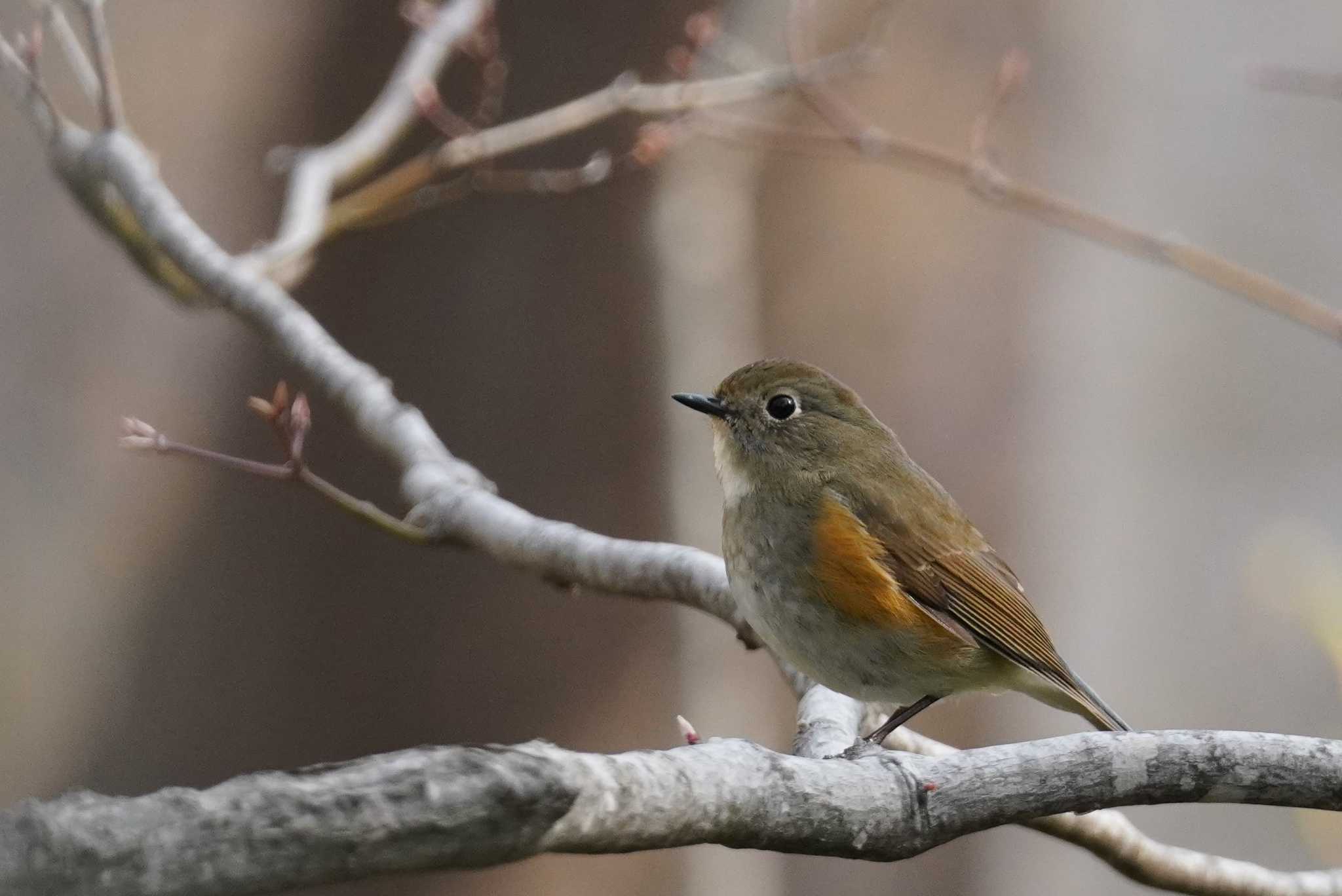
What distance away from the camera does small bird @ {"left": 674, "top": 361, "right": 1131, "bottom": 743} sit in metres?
2.36

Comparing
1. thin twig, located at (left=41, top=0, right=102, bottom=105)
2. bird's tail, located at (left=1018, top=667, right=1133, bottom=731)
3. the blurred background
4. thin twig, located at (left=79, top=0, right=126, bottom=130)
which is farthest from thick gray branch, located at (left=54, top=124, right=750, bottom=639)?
the blurred background

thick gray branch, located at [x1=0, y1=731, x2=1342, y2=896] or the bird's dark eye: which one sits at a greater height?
the bird's dark eye

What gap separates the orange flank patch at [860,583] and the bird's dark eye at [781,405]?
0.32m

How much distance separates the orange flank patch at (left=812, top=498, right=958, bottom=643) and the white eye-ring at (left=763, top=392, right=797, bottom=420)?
325 millimetres

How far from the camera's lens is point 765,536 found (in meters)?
2.47

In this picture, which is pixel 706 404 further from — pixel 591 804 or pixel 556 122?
pixel 591 804

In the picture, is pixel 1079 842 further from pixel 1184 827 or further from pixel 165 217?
pixel 1184 827

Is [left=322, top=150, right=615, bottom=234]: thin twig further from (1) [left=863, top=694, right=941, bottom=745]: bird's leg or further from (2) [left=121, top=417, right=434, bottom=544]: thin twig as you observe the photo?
(1) [left=863, top=694, right=941, bottom=745]: bird's leg

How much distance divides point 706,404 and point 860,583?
560 millimetres

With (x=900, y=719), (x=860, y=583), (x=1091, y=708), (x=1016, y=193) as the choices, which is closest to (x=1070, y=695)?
(x=1091, y=708)

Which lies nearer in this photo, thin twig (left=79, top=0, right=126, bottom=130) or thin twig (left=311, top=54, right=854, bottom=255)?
thin twig (left=79, top=0, right=126, bottom=130)

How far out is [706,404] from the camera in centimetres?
279

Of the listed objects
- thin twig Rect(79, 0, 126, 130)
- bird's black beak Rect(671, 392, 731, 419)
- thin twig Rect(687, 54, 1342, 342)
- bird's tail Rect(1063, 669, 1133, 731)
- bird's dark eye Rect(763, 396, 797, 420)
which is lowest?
bird's tail Rect(1063, 669, 1133, 731)

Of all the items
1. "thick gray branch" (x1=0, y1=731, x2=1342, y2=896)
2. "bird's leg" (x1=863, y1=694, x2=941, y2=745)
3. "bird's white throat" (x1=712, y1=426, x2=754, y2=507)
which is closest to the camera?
"thick gray branch" (x1=0, y1=731, x2=1342, y2=896)
